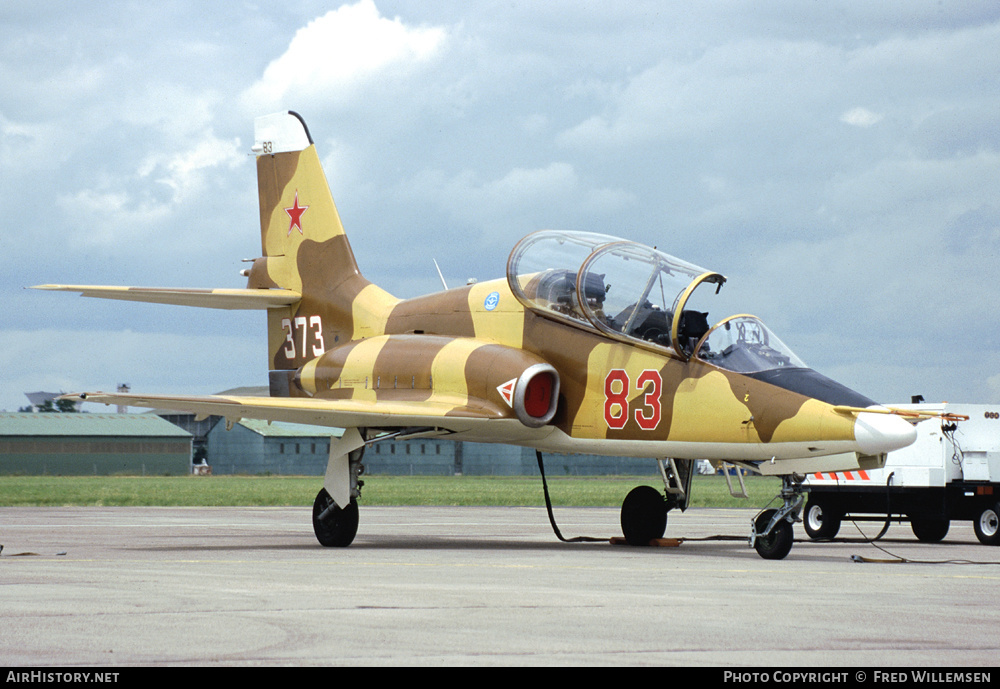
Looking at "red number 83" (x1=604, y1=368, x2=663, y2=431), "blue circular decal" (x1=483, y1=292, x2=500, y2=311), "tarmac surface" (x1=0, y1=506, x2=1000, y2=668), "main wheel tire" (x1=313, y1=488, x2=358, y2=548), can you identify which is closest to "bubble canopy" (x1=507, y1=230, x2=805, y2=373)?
"red number 83" (x1=604, y1=368, x2=663, y2=431)

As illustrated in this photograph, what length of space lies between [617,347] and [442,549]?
350 centimetres

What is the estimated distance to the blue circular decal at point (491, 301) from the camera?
16.9 m

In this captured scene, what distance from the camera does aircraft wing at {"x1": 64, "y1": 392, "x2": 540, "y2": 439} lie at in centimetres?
1561

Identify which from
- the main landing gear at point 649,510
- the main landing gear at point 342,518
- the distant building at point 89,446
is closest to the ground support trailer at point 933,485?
the main landing gear at point 649,510

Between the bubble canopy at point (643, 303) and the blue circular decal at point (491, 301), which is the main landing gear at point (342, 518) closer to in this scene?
the blue circular decal at point (491, 301)

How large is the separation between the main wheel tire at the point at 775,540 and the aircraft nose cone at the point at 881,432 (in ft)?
4.56

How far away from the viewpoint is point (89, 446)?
87.9 m

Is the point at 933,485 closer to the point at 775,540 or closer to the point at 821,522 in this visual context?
the point at 821,522

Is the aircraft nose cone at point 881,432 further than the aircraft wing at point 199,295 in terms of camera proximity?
No

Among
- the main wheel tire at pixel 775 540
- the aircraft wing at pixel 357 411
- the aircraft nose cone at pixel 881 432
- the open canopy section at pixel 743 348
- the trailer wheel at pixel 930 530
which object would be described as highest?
the open canopy section at pixel 743 348

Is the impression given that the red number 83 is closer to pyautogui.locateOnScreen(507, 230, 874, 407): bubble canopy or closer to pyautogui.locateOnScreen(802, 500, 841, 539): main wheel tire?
pyautogui.locateOnScreen(507, 230, 874, 407): bubble canopy

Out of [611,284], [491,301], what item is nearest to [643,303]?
[611,284]

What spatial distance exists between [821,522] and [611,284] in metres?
Result: 7.70
